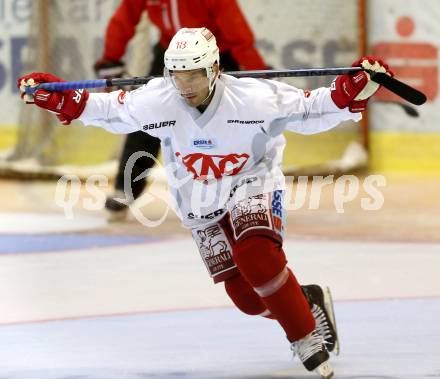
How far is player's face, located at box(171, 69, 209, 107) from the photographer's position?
307 cm

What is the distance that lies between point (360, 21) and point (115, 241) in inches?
102

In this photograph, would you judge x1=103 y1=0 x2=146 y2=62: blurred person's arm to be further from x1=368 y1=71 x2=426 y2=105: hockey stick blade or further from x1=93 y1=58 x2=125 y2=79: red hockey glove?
x1=368 y1=71 x2=426 y2=105: hockey stick blade

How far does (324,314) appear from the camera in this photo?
336 cm

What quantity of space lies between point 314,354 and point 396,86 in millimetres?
689

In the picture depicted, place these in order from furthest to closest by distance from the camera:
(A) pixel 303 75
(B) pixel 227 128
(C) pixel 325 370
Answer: (A) pixel 303 75
(B) pixel 227 128
(C) pixel 325 370

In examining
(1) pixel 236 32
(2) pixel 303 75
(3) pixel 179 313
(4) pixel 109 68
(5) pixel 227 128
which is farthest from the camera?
(4) pixel 109 68

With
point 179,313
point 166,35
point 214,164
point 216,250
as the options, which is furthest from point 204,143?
point 166,35

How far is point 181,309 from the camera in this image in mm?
3994

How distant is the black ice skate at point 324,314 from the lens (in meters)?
3.28

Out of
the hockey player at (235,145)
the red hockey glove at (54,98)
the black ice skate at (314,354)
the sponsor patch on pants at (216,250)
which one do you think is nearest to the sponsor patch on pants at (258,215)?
the hockey player at (235,145)

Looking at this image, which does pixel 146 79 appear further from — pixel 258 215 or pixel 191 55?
pixel 258 215

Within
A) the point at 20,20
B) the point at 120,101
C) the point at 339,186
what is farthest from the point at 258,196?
the point at 20,20

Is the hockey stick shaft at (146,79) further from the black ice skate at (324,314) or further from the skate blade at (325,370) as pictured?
the skate blade at (325,370)

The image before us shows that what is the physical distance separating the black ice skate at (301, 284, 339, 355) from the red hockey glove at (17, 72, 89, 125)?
0.78 m
